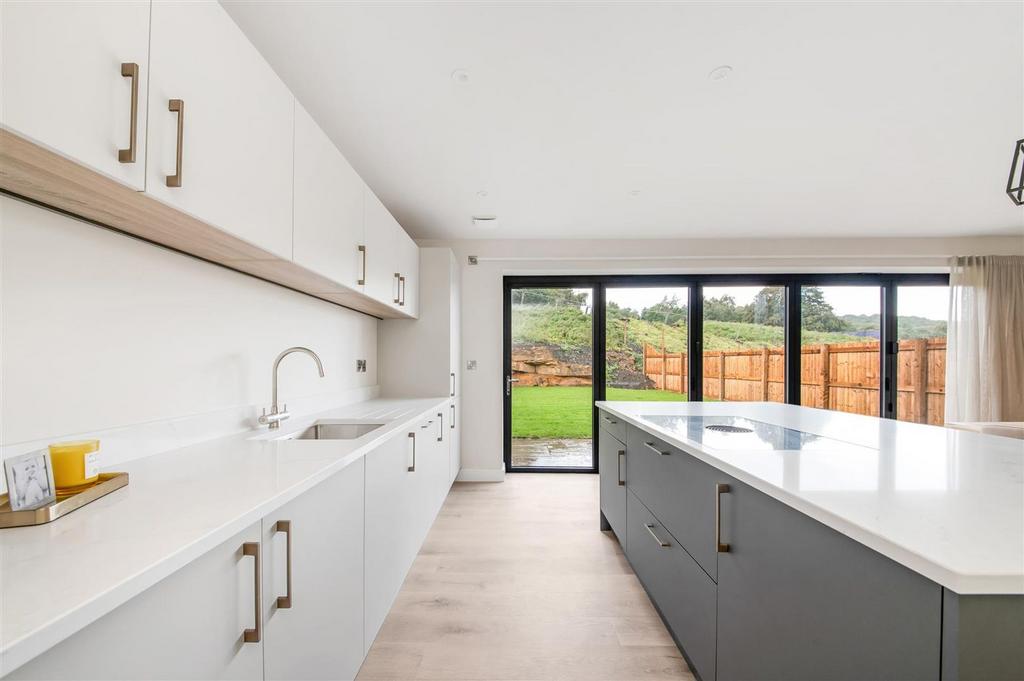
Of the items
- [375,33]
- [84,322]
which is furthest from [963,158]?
[84,322]

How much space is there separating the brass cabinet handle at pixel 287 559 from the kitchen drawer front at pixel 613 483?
181 cm

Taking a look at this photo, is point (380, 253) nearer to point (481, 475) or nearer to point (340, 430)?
point (340, 430)

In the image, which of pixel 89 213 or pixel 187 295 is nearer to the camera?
pixel 89 213

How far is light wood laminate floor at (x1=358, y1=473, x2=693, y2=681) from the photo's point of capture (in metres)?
1.63

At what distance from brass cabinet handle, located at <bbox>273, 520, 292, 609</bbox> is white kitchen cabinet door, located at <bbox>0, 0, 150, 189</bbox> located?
81 cm

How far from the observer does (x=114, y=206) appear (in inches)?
40.3

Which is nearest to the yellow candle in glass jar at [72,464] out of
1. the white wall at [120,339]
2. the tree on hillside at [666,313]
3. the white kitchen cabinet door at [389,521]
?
the white wall at [120,339]

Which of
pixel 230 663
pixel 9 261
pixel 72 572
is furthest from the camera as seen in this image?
pixel 9 261

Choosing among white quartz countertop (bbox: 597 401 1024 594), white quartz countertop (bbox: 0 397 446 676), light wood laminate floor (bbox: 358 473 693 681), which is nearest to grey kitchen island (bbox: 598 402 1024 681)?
white quartz countertop (bbox: 597 401 1024 594)

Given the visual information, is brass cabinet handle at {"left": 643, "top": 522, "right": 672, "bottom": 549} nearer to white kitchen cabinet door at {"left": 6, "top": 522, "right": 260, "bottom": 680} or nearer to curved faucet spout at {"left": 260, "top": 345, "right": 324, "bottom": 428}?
white kitchen cabinet door at {"left": 6, "top": 522, "right": 260, "bottom": 680}

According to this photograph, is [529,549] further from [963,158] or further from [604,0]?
[963,158]

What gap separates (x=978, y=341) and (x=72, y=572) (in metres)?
6.41

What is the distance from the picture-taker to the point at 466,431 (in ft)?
14.2

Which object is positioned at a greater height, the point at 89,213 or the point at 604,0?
the point at 604,0
